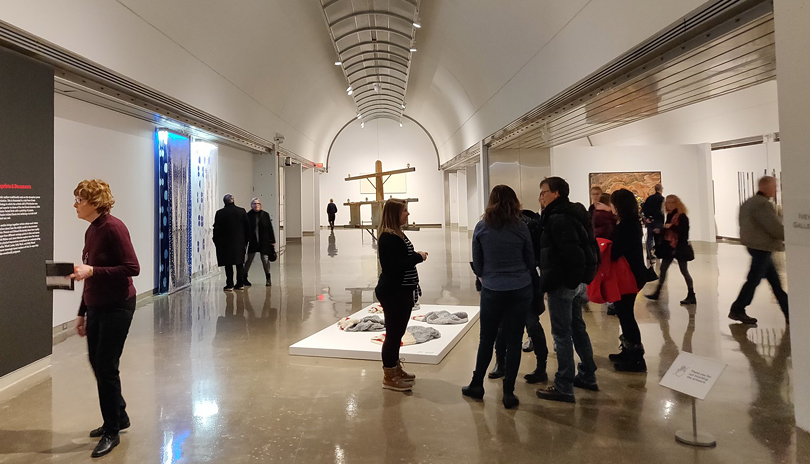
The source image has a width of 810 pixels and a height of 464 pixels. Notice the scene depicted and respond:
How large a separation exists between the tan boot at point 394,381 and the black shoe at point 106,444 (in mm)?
2084

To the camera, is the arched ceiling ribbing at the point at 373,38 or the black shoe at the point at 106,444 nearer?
the black shoe at the point at 106,444

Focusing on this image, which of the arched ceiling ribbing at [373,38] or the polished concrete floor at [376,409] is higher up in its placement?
the arched ceiling ribbing at [373,38]

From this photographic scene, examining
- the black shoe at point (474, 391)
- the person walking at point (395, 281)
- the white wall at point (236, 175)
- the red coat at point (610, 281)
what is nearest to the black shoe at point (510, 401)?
the black shoe at point (474, 391)

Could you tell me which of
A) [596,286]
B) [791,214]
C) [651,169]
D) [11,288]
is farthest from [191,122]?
[651,169]

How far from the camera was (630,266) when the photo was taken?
4750mm

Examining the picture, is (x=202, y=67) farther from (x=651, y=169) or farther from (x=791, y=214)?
(x=651, y=169)

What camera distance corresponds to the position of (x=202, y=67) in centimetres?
960

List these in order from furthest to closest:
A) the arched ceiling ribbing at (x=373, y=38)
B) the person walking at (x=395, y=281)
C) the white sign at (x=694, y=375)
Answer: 1. the arched ceiling ribbing at (x=373, y=38)
2. the person walking at (x=395, y=281)
3. the white sign at (x=694, y=375)

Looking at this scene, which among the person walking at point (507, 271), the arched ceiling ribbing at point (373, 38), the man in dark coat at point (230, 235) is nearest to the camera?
the person walking at point (507, 271)

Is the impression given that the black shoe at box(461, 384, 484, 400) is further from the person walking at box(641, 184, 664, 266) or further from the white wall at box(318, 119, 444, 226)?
the white wall at box(318, 119, 444, 226)

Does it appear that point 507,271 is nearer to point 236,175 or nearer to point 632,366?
point 632,366

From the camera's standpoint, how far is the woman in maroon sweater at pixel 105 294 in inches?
127

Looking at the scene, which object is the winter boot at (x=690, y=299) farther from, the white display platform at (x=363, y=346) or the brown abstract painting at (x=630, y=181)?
the brown abstract painting at (x=630, y=181)

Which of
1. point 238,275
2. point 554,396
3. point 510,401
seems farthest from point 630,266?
point 238,275
